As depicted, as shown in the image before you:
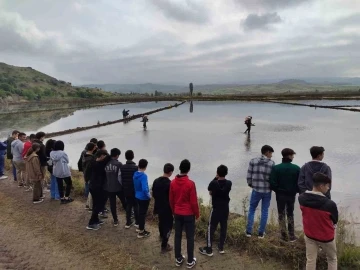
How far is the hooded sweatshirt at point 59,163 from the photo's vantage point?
26.1 ft

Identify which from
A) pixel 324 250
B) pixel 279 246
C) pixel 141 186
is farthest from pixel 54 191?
pixel 324 250

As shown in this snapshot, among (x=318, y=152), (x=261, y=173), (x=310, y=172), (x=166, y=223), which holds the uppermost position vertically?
(x=318, y=152)

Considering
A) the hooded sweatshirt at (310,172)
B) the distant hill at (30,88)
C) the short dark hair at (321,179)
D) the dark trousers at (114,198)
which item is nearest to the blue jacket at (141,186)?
the dark trousers at (114,198)

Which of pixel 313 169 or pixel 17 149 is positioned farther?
pixel 17 149

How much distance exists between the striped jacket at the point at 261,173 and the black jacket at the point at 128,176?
2.41m

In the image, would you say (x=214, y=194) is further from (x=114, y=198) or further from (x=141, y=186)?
(x=114, y=198)

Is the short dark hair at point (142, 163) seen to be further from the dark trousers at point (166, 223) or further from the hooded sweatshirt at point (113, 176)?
the dark trousers at point (166, 223)

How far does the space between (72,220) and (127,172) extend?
7.18ft

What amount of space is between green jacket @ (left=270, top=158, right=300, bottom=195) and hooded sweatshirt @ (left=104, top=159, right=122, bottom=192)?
3165 mm

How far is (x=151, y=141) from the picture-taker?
1994cm

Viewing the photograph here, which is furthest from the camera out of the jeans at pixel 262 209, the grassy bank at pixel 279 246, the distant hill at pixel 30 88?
the distant hill at pixel 30 88

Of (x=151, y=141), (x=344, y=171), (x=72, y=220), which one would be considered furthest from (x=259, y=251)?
(x=151, y=141)

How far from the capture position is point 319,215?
4270mm

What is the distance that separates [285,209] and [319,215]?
1704mm
